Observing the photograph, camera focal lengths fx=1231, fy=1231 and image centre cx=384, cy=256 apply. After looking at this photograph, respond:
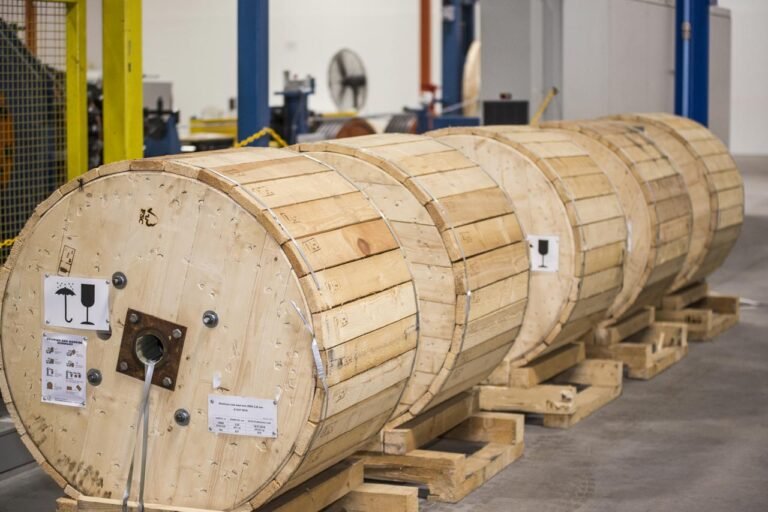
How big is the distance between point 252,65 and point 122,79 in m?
0.98

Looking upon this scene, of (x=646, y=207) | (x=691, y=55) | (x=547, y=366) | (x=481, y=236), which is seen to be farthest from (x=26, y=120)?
(x=691, y=55)

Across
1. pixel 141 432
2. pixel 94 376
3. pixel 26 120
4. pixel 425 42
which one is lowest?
pixel 141 432

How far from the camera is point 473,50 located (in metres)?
18.0

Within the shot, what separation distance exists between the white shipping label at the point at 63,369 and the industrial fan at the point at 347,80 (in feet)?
59.7

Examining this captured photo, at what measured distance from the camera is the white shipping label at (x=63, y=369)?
3.92 m

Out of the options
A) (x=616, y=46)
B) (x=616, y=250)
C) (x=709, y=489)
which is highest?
(x=616, y=46)

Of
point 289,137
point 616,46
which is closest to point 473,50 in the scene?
point 289,137

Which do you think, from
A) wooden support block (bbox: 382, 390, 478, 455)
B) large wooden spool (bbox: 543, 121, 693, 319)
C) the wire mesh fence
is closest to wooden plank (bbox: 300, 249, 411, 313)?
wooden support block (bbox: 382, 390, 478, 455)

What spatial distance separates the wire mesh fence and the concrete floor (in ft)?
4.18

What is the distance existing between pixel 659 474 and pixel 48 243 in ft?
9.06

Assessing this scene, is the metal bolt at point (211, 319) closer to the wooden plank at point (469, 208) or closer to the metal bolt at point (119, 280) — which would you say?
the metal bolt at point (119, 280)

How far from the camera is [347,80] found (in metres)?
22.3

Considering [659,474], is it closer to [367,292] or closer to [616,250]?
[616,250]

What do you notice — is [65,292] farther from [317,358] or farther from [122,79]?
[122,79]
